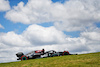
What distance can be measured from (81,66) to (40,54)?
964 inches

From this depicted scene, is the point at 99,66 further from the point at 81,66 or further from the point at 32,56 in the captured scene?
the point at 32,56

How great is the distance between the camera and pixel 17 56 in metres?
44.8

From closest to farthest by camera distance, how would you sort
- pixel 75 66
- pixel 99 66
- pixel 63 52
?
pixel 99 66 → pixel 75 66 → pixel 63 52

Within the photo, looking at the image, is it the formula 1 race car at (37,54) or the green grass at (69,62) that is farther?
the formula 1 race car at (37,54)

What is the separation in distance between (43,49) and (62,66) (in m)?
23.2

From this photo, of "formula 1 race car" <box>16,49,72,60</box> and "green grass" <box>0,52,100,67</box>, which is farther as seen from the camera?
"formula 1 race car" <box>16,49,72,60</box>

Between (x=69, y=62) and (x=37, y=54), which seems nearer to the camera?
(x=69, y=62)

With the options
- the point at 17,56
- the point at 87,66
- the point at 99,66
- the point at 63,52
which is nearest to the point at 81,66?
the point at 87,66

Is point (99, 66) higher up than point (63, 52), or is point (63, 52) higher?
point (63, 52)

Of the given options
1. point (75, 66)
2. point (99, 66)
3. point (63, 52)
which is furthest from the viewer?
point (63, 52)

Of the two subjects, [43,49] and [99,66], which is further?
[43,49]

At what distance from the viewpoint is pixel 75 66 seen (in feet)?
68.2

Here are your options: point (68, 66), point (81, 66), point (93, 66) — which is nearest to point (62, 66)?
point (68, 66)

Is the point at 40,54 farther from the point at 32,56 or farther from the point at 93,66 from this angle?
the point at 93,66
